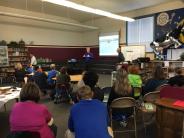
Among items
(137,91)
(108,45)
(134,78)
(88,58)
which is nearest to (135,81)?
(134,78)

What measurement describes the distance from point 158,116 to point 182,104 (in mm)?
395

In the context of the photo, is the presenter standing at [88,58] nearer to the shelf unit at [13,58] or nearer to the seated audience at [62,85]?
the shelf unit at [13,58]

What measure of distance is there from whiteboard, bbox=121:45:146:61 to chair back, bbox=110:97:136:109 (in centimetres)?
732

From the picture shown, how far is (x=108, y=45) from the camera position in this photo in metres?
12.5

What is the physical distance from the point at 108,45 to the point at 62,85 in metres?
7.76

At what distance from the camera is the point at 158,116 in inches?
107

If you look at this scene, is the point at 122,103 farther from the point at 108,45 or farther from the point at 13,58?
the point at 108,45

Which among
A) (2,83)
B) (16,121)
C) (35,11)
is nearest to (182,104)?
(16,121)

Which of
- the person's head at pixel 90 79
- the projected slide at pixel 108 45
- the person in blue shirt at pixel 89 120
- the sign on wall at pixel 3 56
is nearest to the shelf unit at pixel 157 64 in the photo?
the projected slide at pixel 108 45

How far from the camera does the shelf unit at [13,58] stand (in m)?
9.76

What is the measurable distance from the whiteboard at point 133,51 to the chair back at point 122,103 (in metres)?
7.32

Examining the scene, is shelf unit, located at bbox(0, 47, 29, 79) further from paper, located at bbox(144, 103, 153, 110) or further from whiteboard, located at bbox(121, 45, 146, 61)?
paper, located at bbox(144, 103, 153, 110)

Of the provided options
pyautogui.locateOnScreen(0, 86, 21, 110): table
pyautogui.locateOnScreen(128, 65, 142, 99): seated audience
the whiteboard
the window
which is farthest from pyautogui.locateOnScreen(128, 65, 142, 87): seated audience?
the window

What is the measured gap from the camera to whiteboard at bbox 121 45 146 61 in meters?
9.84
